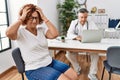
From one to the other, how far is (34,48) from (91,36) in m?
1.04

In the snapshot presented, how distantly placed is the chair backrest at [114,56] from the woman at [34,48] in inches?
21.8

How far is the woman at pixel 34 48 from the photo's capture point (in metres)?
1.70

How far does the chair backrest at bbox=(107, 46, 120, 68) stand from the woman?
0.55 m

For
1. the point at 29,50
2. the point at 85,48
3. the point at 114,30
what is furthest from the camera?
the point at 114,30

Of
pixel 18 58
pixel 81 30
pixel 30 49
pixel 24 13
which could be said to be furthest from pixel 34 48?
pixel 81 30

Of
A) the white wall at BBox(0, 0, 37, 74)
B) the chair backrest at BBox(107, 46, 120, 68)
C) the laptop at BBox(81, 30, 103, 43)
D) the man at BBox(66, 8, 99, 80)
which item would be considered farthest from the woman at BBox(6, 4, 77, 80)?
the white wall at BBox(0, 0, 37, 74)

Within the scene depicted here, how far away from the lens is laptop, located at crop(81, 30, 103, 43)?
2467mm

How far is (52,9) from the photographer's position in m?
4.25

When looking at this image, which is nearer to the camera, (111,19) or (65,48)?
(65,48)

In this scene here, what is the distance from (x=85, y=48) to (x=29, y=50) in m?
0.86

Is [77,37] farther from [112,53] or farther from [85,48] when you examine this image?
[112,53]

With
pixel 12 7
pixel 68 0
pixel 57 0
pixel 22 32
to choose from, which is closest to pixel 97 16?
pixel 68 0

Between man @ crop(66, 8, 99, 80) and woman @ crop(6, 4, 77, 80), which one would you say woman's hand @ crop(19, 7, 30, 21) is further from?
man @ crop(66, 8, 99, 80)

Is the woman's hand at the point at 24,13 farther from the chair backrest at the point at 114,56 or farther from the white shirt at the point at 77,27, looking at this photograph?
the white shirt at the point at 77,27
